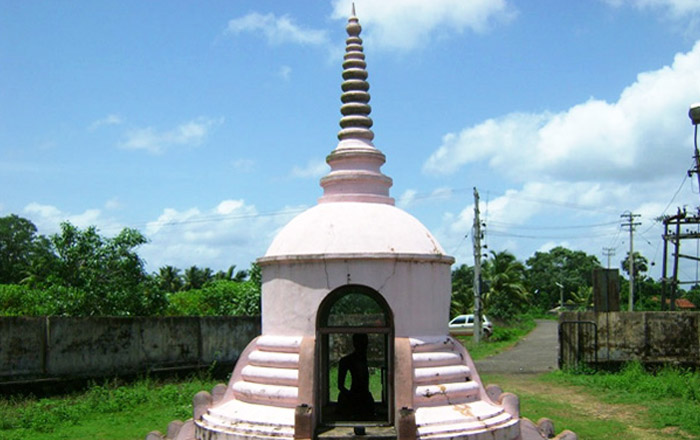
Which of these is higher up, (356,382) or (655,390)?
(356,382)

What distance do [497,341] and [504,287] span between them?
42.8ft

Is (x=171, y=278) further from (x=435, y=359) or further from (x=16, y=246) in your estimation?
(x=435, y=359)

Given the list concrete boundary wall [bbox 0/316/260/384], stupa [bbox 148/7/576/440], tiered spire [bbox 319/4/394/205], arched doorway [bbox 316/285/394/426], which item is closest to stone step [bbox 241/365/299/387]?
stupa [bbox 148/7/576/440]

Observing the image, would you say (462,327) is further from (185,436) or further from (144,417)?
(185,436)

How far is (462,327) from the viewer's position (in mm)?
34031

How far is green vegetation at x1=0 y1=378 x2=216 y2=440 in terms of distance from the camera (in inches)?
451

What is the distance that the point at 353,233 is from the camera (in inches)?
318

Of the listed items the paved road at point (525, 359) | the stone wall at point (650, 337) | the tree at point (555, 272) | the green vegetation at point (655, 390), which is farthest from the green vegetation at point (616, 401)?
the tree at point (555, 272)

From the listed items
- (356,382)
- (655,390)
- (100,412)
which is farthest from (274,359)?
(655,390)

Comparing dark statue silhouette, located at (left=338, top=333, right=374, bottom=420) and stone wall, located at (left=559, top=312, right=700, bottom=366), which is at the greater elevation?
dark statue silhouette, located at (left=338, top=333, right=374, bottom=420)

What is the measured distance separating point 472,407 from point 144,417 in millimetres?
7443

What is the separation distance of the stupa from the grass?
16794 mm

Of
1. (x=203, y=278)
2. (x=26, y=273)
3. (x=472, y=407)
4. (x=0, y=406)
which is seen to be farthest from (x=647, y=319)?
(x=203, y=278)

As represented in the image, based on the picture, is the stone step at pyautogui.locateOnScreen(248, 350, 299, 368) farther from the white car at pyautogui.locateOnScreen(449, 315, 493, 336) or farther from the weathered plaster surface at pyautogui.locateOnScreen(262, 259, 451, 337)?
the white car at pyautogui.locateOnScreen(449, 315, 493, 336)
